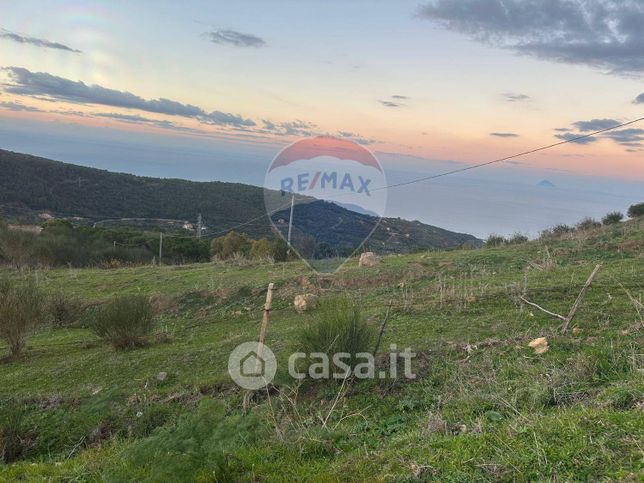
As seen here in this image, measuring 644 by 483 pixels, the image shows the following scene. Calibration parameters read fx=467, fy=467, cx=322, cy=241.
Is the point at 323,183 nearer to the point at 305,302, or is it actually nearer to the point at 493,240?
the point at 305,302

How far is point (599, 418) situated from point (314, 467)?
2.33 meters

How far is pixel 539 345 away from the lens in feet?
21.4

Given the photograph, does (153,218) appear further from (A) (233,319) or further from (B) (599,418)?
(B) (599,418)

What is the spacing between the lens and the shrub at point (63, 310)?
14.8 meters

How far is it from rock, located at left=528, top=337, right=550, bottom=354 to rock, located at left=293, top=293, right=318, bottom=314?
6342mm

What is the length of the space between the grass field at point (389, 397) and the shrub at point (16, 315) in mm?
485

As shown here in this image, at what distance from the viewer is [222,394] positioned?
6.84 metres

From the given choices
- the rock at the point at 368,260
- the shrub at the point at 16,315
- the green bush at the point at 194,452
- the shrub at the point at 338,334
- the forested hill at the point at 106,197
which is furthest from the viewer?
the forested hill at the point at 106,197

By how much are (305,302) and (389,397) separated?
6.46 m

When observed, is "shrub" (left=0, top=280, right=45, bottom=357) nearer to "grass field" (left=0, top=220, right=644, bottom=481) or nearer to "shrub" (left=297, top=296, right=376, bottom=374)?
"grass field" (left=0, top=220, right=644, bottom=481)

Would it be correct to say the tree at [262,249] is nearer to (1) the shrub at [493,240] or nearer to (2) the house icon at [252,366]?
(1) the shrub at [493,240]

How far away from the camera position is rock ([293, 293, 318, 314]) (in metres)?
12.2

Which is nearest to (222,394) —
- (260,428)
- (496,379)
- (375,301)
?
(260,428)

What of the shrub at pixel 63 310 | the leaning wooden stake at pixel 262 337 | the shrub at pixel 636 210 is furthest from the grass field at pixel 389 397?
the shrub at pixel 636 210
